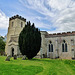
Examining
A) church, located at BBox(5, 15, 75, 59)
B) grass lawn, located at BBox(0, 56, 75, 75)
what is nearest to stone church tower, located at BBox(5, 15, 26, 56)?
church, located at BBox(5, 15, 75, 59)

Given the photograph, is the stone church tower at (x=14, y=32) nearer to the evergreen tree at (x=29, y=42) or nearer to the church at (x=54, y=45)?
the church at (x=54, y=45)

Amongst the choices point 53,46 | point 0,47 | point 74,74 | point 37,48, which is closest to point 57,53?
point 53,46

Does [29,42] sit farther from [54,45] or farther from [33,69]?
[54,45]

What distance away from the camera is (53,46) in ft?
79.0

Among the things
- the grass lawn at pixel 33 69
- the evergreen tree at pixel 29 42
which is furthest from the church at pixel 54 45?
the grass lawn at pixel 33 69

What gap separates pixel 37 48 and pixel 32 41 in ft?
5.35

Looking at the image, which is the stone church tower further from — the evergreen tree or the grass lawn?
the grass lawn

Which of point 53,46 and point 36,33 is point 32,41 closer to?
point 36,33

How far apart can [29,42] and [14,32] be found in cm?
1282

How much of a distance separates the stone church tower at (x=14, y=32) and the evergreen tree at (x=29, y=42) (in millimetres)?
9124

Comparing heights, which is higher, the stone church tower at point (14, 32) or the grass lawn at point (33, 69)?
the stone church tower at point (14, 32)

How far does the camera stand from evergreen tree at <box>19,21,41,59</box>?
16188 millimetres

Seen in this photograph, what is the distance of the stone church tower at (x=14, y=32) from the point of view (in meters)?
25.8

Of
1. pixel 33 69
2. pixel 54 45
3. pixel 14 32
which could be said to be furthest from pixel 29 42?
pixel 14 32
